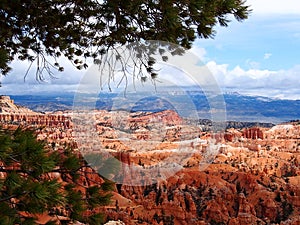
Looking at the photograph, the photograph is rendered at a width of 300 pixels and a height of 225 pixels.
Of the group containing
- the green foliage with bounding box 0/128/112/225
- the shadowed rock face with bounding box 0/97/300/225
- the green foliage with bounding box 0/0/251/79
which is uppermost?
the green foliage with bounding box 0/0/251/79

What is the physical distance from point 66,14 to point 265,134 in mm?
14430

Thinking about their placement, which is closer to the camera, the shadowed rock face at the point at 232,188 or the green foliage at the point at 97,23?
the green foliage at the point at 97,23

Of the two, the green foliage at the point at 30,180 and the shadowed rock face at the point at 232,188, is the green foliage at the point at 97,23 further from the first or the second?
the shadowed rock face at the point at 232,188

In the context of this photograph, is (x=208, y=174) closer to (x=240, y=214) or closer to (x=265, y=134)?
(x=240, y=214)

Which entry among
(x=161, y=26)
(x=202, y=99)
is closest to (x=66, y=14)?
(x=161, y=26)

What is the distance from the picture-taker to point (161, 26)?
3.17 m

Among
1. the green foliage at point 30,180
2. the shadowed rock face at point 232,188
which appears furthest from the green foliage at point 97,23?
the shadowed rock face at point 232,188

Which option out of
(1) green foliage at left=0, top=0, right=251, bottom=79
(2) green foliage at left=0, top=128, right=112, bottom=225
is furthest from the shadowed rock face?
(2) green foliage at left=0, top=128, right=112, bottom=225

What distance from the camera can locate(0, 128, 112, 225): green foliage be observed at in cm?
215

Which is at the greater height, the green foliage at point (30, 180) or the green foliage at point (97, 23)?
the green foliage at point (97, 23)

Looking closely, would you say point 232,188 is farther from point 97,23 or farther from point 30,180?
point 30,180

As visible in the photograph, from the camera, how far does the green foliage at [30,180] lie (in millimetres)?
2150

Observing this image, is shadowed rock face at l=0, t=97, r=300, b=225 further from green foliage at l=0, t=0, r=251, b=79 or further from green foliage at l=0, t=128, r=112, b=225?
green foliage at l=0, t=128, r=112, b=225

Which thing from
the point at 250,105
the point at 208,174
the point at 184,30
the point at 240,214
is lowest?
the point at 240,214
